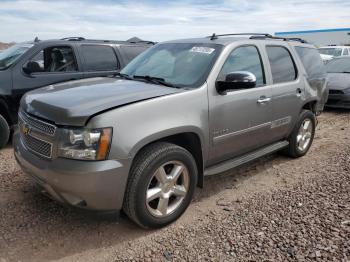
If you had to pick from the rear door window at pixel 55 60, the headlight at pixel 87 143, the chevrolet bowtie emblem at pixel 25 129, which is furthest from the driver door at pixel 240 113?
the rear door window at pixel 55 60

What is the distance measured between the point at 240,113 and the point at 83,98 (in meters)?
1.72

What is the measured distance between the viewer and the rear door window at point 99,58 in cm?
657

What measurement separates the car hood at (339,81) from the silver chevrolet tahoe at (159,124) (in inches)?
192

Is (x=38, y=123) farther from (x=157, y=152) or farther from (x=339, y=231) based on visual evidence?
(x=339, y=231)

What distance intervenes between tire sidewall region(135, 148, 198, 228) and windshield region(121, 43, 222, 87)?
777mm

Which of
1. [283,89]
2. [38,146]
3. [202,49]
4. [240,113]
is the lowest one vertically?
[38,146]

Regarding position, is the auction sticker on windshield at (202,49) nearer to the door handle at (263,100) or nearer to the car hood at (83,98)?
the car hood at (83,98)

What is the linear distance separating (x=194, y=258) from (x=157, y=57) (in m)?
2.41

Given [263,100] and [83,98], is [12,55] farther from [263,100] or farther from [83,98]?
[263,100]

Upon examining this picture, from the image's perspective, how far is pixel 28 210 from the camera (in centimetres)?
366

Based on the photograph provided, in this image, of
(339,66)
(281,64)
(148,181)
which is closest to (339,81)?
(339,66)

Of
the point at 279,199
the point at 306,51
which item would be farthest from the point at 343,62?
the point at 279,199

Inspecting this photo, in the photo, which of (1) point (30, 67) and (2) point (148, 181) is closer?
(2) point (148, 181)

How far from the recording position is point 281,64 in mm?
4801
